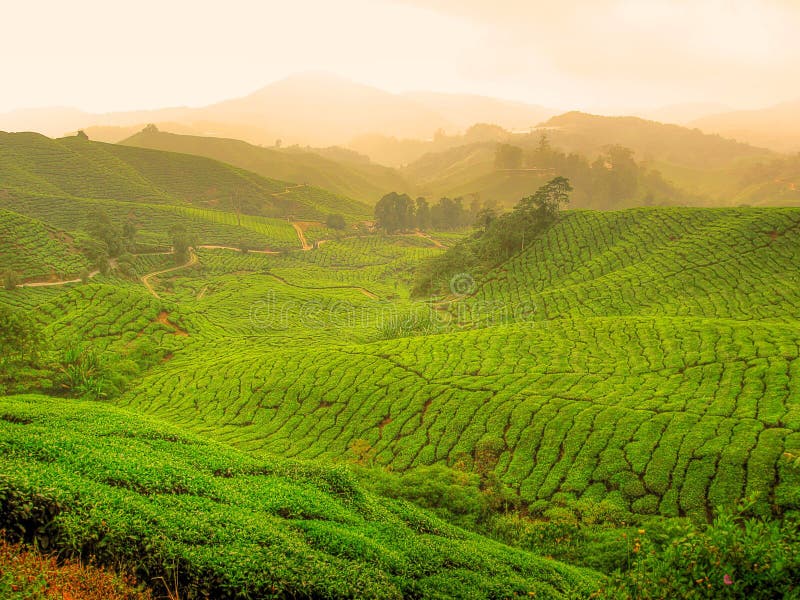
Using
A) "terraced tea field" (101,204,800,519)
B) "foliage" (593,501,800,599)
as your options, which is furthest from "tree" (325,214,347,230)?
"foliage" (593,501,800,599)

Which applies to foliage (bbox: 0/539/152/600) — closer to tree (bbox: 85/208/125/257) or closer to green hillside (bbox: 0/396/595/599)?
green hillside (bbox: 0/396/595/599)

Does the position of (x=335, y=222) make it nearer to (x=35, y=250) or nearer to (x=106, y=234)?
(x=106, y=234)

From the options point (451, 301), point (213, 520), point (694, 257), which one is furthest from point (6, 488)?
point (694, 257)

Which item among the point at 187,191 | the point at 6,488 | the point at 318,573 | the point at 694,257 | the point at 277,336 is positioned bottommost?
the point at 277,336

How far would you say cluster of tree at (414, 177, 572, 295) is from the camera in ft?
208

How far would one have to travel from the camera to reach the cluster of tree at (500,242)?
208 ft

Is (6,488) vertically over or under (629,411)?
over

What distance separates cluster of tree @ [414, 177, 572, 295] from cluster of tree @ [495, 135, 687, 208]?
310ft

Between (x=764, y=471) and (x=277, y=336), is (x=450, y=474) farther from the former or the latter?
(x=277, y=336)

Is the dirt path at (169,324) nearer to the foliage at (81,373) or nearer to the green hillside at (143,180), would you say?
the foliage at (81,373)

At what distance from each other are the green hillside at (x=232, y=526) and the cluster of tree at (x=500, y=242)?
51.5 meters

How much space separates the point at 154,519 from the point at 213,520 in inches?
41.7

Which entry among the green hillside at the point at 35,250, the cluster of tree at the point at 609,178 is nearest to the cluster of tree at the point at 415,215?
the cluster of tree at the point at 609,178

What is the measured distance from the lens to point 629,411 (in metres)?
18.8
